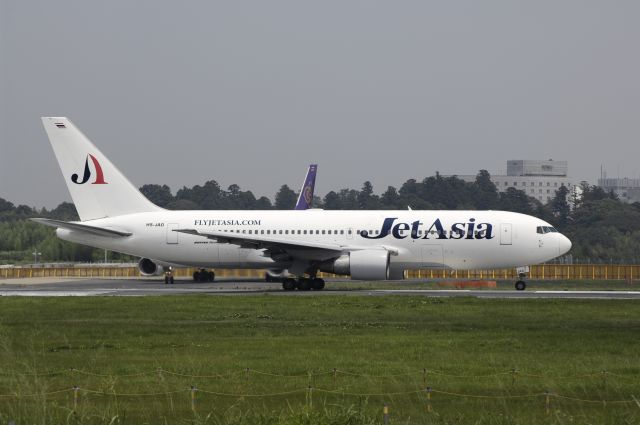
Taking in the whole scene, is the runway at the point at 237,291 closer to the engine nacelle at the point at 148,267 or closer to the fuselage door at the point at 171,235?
the engine nacelle at the point at 148,267

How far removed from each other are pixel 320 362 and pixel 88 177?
36854 millimetres

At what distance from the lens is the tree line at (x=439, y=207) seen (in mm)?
97581

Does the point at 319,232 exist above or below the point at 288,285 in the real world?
above

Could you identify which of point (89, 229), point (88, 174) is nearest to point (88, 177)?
point (88, 174)

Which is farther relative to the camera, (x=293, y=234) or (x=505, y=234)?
(x=293, y=234)

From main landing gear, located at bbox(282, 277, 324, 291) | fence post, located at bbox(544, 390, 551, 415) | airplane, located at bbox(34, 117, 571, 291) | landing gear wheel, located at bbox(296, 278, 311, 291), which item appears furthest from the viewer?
landing gear wheel, located at bbox(296, 278, 311, 291)

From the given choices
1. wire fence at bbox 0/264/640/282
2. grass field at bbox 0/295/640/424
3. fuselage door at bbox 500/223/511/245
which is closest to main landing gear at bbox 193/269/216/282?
wire fence at bbox 0/264/640/282

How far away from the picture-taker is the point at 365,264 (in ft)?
161

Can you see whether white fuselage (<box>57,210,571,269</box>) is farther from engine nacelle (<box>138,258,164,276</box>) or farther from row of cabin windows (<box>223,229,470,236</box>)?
engine nacelle (<box>138,258,164,276</box>)

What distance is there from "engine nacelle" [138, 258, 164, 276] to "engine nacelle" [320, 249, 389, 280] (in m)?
18.3

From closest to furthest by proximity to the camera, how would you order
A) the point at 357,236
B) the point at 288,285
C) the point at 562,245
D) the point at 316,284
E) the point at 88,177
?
1. the point at 288,285
2. the point at 316,284
3. the point at 562,245
4. the point at 357,236
5. the point at 88,177

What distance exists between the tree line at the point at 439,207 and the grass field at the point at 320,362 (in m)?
53.5

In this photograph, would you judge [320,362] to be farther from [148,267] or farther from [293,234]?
[148,267]

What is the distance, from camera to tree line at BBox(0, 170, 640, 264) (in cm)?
9758
